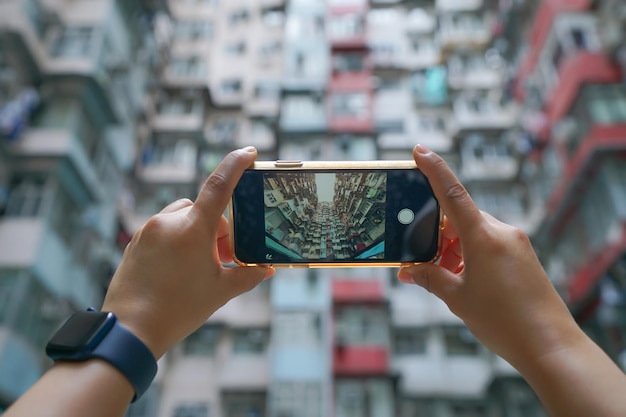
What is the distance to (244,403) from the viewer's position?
32.1 feet

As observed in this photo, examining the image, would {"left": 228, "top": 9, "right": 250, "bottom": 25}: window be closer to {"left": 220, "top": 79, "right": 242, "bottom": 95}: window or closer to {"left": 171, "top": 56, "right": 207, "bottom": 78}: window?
{"left": 171, "top": 56, "right": 207, "bottom": 78}: window

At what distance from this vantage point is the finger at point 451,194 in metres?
1.26

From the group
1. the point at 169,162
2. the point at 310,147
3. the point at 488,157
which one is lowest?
the point at 169,162

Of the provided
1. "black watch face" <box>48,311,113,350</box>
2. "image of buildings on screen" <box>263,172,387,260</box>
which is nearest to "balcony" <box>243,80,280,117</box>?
"image of buildings on screen" <box>263,172,387,260</box>

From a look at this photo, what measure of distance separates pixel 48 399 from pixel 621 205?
28.1 ft

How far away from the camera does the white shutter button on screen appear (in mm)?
1631

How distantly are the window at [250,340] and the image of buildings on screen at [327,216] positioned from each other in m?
9.11

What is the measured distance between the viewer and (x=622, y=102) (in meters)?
8.69

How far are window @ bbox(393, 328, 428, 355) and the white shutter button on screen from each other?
9.25 m

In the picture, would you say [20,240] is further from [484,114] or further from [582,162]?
[484,114]

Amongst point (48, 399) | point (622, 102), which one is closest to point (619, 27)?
point (622, 102)

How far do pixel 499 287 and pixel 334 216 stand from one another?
61 cm

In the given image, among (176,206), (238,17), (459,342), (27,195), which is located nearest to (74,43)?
(27,195)

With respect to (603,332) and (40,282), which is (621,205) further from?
(40,282)
